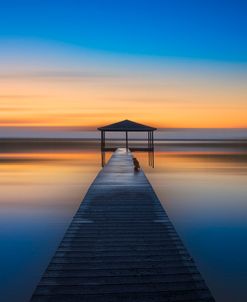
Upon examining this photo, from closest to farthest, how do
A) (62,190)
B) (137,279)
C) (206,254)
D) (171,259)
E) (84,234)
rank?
1. (137,279)
2. (171,259)
3. (84,234)
4. (206,254)
5. (62,190)

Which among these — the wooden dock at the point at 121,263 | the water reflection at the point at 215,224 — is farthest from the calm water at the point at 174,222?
the wooden dock at the point at 121,263

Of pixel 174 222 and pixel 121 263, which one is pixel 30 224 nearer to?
pixel 174 222

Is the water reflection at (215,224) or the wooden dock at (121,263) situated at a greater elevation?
the wooden dock at (121,263)

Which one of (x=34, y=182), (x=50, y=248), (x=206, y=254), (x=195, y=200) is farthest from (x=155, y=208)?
(x=34, y=182)

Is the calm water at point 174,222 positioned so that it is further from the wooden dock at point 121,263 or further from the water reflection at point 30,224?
the wooden dock at point 121,263

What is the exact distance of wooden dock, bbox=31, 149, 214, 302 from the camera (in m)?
3.58

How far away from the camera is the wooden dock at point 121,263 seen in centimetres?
358

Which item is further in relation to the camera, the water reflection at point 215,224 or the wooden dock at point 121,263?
the water reflection at point 215,224

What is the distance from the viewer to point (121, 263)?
14.3 ft

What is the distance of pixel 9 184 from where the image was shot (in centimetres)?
1983

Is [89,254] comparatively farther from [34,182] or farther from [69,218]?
[34,182]

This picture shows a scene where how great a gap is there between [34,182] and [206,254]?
14.3 m

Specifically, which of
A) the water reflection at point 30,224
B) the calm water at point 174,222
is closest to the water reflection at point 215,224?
the calm water at point 174,222

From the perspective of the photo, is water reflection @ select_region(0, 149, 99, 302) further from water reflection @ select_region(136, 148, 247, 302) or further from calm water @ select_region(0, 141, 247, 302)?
water reflection @ select_region(136, 148, 247, 302)
